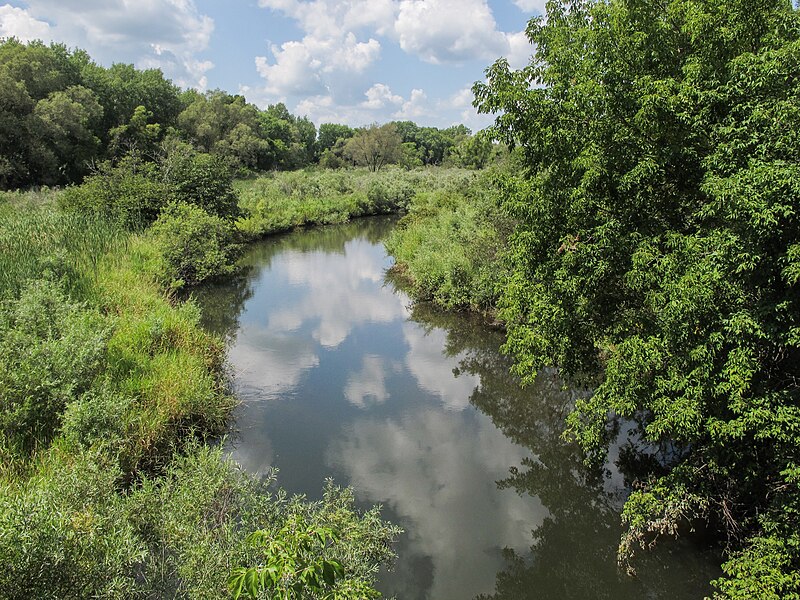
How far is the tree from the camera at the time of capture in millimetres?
85812

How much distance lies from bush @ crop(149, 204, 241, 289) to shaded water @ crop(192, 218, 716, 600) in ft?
8.67

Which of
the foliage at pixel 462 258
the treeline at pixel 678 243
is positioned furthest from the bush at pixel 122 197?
the treeline at pixel 678 243

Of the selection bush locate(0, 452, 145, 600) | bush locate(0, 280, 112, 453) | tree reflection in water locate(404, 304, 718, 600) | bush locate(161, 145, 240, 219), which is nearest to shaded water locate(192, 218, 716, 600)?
tree reflection in water locate(404, 304, 718, 600)

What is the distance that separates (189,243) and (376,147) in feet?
219

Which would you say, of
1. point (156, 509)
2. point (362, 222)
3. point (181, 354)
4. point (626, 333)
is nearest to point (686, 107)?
point (626, 333)

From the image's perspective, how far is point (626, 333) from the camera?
879 centimetres

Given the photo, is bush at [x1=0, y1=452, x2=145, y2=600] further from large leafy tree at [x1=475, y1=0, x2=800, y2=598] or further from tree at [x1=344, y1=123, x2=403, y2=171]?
tree at [x1=344, y1=123, x2=403, y2=171]

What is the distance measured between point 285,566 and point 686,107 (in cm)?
775

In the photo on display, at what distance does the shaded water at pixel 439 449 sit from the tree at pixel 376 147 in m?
68.3

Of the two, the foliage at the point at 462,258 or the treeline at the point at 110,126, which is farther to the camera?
the treeline at the point at 110,126

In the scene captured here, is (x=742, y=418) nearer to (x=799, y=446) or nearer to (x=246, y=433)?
(x=799, y=446)

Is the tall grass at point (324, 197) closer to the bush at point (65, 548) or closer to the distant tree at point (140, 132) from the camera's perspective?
the distant tree at point (140, 132)

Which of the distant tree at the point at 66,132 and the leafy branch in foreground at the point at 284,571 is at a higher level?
the distant tree at the point at 66,132

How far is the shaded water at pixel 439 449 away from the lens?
328 inches
